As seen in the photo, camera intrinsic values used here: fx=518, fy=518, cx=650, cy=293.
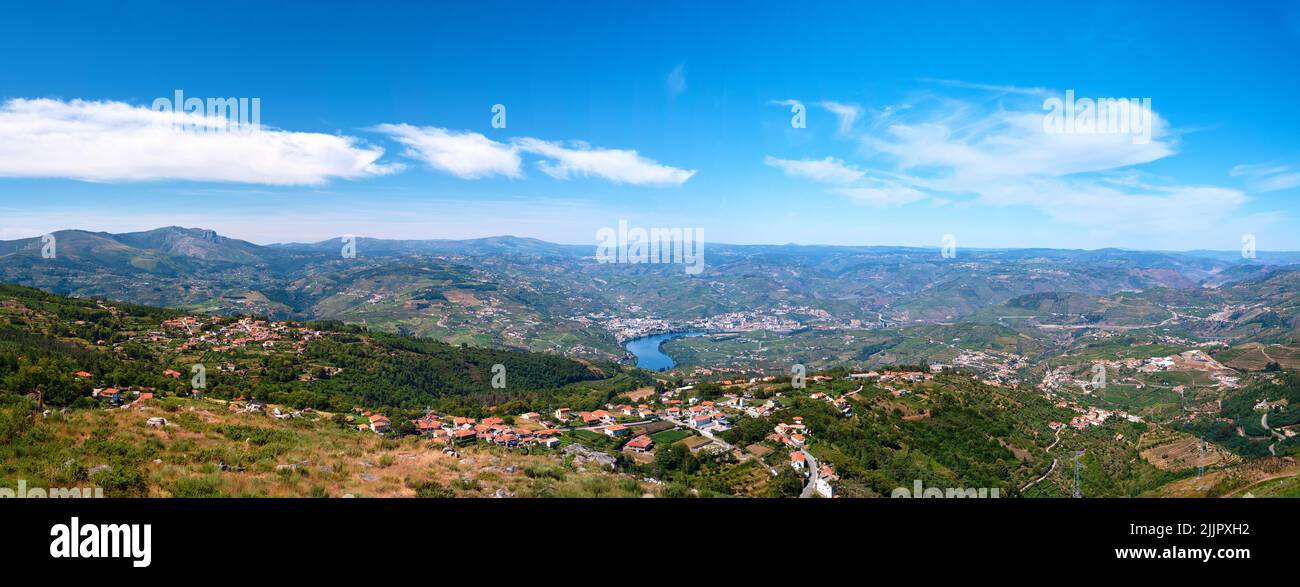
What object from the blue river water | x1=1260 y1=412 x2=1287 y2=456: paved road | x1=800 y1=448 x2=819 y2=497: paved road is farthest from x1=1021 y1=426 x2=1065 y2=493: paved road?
the blue river water

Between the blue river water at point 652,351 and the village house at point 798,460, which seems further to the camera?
the blue river water at point 652,351

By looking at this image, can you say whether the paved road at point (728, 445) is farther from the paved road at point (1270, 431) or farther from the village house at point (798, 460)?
the paved road at point (1270, 431)

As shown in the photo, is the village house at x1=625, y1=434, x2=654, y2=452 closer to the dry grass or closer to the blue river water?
the dry grass

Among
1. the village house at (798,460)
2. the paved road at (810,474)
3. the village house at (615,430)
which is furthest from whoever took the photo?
the village house at (615,430)

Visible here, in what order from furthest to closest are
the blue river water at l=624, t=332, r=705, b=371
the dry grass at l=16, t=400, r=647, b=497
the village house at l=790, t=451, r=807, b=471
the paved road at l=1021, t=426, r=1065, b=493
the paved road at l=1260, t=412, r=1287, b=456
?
the blue river water at l=624, t=332, r=705, b=371, the paved road at l=1260, t=412, r=1287, b=456, the paved road at l=1021, t=426, r=1065, b=493, the village house at l=790, t=451, r=807, b=471, the dry grass at l=16, t=400, r=647, b=497

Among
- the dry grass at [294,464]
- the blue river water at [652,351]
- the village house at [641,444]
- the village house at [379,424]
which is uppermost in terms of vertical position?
the dry grass at [294,464]

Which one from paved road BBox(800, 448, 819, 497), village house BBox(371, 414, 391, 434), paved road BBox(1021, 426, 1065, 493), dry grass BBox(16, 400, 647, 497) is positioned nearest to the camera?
dry grass BBox(16, 400, 647, 497)

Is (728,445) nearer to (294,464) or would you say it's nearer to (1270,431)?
(294,464)

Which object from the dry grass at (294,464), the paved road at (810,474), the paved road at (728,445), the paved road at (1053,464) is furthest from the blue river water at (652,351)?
the dry grass at (294,464)

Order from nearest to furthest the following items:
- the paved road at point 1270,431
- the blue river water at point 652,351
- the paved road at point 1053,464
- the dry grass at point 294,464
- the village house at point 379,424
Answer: the dry grass at point 294,464
the village house at point 379,424
the paved road at point 1053,464
the paved road at point 1270,431
the blue river water at point 652,351
